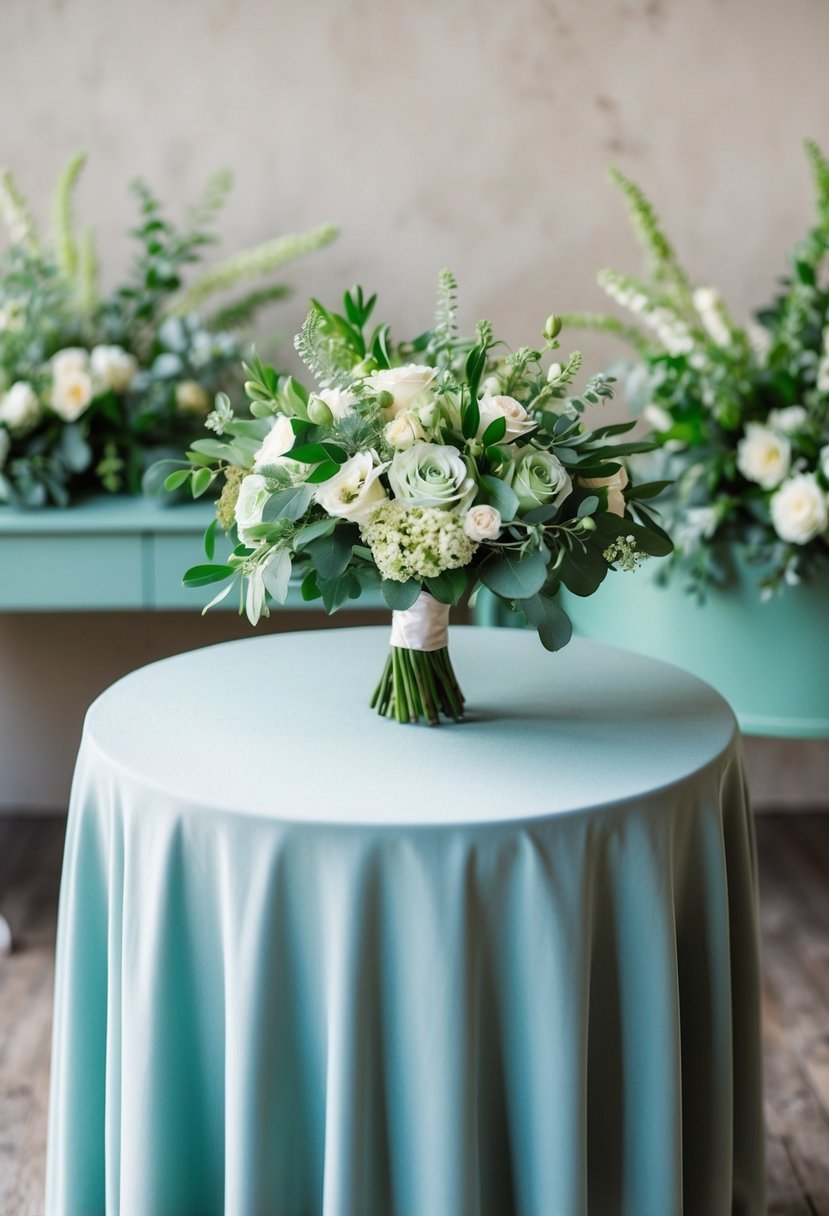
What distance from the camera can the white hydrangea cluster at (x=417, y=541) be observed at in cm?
139

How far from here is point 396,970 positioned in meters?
1.32

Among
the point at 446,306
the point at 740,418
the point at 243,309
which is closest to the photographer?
the point at 446,306

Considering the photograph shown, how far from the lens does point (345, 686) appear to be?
5.82ft

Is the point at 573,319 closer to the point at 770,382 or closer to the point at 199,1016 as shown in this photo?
the point at 770,382

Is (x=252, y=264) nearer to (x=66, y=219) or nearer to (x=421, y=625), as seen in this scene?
(x=66, y=219)

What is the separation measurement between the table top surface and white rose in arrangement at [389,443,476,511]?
12.5 inches

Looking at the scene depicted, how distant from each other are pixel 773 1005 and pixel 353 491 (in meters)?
1.62

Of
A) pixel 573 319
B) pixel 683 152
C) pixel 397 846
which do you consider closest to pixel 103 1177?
pixel 397 846

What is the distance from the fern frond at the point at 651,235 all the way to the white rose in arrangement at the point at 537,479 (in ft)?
4.27

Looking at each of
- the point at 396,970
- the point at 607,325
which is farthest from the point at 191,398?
the point at 396,970

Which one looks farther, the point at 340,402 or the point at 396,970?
the point at 340,402

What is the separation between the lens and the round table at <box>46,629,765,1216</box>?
1303 mm

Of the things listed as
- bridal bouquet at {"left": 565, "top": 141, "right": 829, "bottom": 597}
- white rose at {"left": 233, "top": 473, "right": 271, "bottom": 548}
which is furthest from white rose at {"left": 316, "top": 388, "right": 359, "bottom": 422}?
bridal bouquet at {"left": 565, "top": 141, "right": 829, "bottom": 597}

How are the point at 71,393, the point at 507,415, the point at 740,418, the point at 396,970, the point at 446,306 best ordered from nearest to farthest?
the point at 396,970 < the point at 507,415 < the point at 446,306 < the point at 740,418 < the point at 71,393
